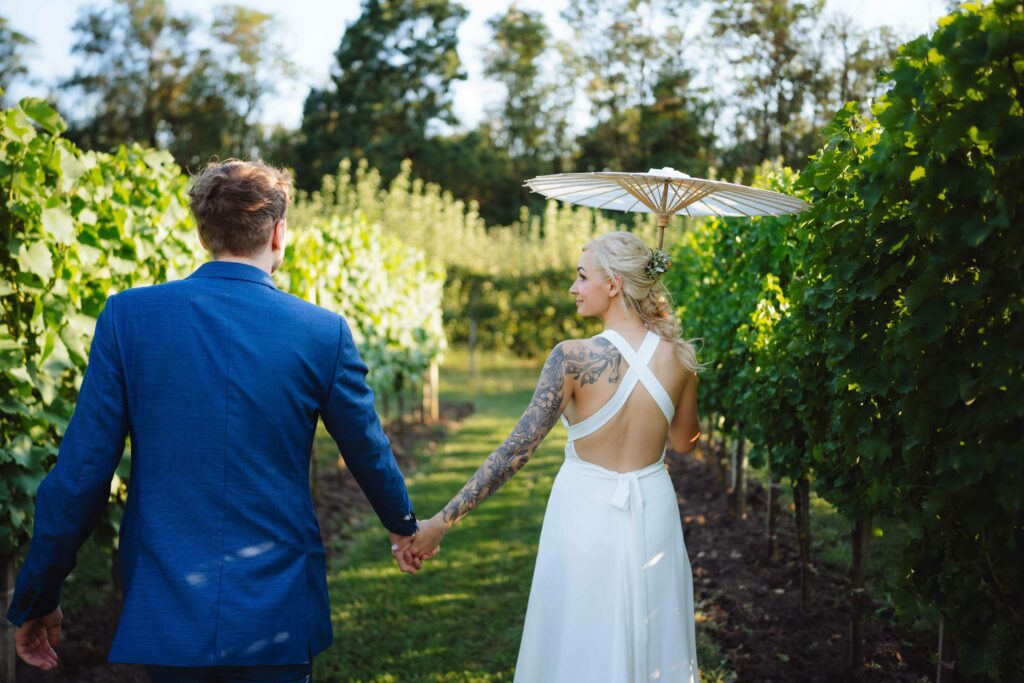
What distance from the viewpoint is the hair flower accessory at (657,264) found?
3158mm

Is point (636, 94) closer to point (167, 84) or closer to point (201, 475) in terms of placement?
point (167, 84)

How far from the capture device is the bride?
2.94 m

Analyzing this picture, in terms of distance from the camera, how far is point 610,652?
290cm

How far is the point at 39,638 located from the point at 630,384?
190 cm

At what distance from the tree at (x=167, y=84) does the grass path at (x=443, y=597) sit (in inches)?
1289

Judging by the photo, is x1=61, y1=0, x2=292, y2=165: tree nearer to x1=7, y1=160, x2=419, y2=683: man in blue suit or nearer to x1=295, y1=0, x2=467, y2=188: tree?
x1=295, y1=0, x2=467, y2=188: tree

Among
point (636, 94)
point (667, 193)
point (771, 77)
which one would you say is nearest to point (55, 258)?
point (667, 193)

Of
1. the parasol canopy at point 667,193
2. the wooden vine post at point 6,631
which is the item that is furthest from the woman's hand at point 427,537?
the wooden vine post at point 6,631

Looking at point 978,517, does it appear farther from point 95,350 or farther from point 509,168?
point 509,168

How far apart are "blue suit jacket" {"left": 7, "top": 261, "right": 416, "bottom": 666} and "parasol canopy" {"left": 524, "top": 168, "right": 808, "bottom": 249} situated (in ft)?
5.56

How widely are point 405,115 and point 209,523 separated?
38504 mm

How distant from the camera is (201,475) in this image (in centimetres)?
222

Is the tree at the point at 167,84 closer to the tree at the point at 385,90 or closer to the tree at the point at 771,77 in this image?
the tree at the point at 385,90

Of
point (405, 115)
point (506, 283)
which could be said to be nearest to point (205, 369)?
point (506, 283)
